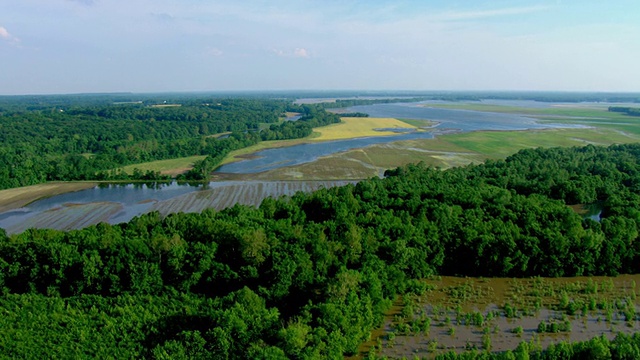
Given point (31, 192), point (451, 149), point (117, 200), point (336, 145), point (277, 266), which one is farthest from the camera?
point (336, 145)

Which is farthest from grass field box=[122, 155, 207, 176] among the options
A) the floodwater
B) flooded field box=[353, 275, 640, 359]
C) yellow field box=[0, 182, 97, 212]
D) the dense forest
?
flooded field box=[353, 275, 640, 359]

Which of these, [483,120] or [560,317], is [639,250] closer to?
[560,317]

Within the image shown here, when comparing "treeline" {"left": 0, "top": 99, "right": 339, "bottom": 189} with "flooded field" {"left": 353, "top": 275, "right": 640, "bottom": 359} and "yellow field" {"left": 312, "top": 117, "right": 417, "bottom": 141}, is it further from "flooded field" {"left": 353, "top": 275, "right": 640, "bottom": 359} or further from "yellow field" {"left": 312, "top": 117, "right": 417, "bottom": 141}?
"flooded field" {"left": 353, "top": 275, "right": 640, "bottom": 359}

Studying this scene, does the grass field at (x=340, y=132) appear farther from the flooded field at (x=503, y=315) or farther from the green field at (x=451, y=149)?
the flooded field at (x=503, y=315)

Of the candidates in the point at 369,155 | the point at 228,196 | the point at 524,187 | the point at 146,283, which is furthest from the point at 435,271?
the point at 369,155

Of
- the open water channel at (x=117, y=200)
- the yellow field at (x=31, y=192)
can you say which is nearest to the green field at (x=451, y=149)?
the open water channel at (x=117, y=200)

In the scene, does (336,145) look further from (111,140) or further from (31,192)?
(31,192)

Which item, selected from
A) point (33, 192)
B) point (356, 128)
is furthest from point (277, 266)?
point (356, 128)
